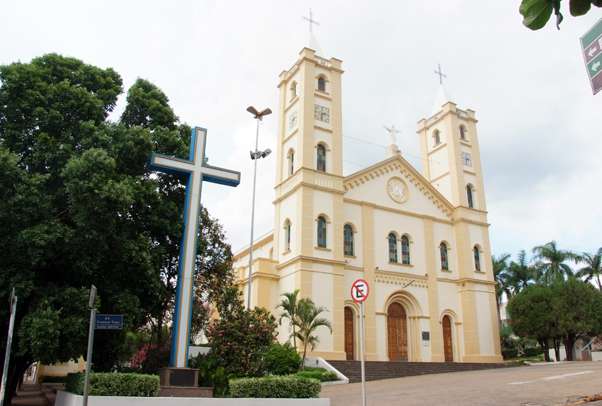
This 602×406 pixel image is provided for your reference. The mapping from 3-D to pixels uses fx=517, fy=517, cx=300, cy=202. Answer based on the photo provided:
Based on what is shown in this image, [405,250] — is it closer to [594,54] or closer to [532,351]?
[532,351]

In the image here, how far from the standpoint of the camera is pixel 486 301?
104 ft

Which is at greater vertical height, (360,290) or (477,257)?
(477,257)

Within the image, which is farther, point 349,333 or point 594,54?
point 349,333

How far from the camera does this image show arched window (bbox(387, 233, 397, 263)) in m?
30.1

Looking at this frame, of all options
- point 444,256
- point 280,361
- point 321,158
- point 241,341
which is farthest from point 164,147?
point 444,256

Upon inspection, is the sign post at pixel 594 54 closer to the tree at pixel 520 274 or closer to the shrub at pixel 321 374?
the shrub at pixel 321 374

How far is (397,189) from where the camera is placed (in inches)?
1255

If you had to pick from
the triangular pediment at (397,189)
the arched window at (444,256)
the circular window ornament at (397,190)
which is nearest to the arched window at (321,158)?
the triangular pediment at (397,189)

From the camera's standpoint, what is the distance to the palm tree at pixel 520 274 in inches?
1665

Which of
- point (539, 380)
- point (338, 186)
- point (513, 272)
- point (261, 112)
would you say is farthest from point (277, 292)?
point (513, 272)

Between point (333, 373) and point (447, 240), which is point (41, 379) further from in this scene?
point (447, 240)

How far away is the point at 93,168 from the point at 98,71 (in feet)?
15.9

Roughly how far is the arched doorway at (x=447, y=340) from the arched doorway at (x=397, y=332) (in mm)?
2746

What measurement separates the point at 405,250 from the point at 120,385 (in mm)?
21405
